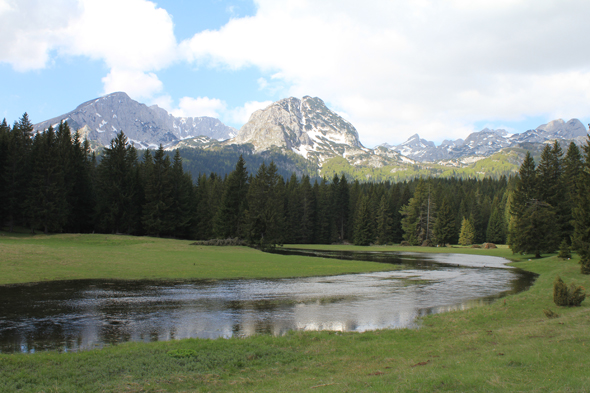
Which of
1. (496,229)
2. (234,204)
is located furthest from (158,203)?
(496,229)

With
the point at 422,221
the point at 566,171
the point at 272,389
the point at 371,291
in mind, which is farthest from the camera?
the point at 422,221

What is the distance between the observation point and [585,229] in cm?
3366

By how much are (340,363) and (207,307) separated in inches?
441

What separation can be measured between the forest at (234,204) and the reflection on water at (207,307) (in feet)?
67.4

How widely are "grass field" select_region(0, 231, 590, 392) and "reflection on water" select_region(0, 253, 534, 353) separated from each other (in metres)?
2.56

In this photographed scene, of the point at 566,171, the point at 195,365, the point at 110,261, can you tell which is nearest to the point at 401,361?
the point at 195,365

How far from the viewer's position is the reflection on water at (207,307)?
15.0m

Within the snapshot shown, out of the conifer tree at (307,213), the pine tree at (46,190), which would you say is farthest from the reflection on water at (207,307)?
the conifer tree at (307,213)

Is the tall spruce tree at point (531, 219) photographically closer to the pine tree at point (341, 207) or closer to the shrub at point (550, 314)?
the shrub at point (550, 314)

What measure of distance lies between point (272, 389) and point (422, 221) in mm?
105674

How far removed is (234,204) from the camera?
259 feet

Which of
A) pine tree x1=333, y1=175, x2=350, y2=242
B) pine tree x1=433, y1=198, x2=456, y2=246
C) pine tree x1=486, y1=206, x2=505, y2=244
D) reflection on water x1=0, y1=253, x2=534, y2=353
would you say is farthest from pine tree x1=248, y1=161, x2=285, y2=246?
pine tree x1=486, y1=206, x2=505, y2=244

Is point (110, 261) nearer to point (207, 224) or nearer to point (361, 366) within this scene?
point (361, 366)

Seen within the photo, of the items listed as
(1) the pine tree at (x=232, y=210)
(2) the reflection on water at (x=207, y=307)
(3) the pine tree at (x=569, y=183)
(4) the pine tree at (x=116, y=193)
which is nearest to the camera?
(2) the reflection on water at (x=207, y=307)
